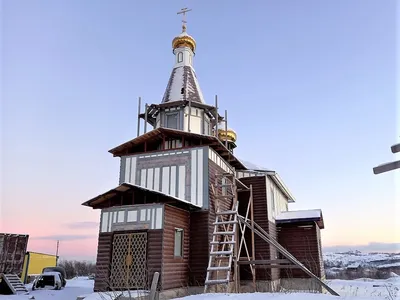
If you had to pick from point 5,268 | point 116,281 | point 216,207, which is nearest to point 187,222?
point 216,207

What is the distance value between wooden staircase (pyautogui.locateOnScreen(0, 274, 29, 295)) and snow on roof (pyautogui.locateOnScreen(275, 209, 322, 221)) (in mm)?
14641

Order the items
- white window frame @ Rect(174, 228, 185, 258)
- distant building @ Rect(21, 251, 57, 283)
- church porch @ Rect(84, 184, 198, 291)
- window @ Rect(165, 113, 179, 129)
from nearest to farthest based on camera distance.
A: church porch @ Rect(84, 184, 198, 291), white window frame @ Rect(174, 228, 185, 258), window @ Rect(165, 113, 179, 129), distant building @ Rect(21, 251, 57, 283)

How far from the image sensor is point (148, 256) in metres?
12.0

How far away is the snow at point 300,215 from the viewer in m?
20.1

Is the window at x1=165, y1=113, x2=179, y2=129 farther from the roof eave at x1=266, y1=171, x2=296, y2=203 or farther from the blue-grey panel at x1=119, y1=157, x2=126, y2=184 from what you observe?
the roof eave at x1=266, y1=171, x2=296, y2=203

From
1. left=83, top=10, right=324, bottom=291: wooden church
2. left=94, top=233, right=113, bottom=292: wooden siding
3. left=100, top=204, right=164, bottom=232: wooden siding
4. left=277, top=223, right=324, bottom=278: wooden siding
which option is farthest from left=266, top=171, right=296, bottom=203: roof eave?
left=94, top=233, right=113, bottom=292: wooden siding

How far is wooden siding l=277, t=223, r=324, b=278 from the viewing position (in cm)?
1966

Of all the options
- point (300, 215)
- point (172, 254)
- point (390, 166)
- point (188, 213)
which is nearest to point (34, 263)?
point (188, 213)

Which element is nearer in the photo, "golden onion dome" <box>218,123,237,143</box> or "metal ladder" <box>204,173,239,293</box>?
"metal ladder" <box>204,173,239,293</box>

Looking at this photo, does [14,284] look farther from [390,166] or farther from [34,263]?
[390,166]

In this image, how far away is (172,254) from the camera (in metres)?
12.6

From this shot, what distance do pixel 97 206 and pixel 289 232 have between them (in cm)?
1214

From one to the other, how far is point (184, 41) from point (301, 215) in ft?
43.6

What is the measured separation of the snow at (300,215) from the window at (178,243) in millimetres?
9031
